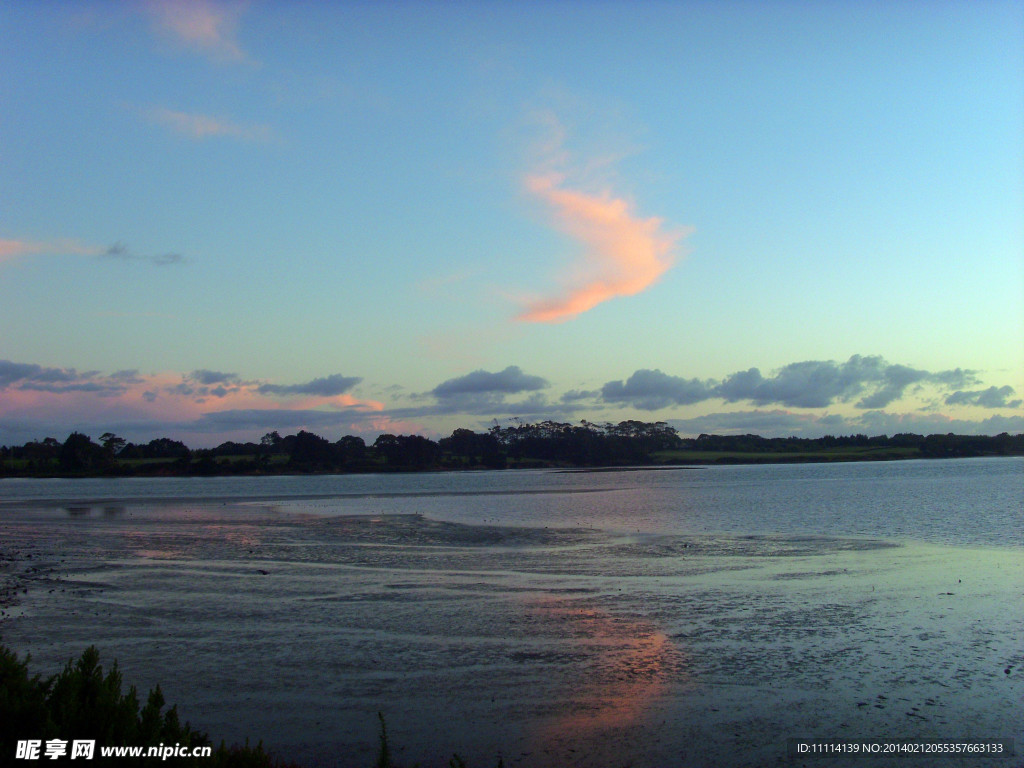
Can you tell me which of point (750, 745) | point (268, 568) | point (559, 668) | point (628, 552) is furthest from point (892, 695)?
point (268, 568)

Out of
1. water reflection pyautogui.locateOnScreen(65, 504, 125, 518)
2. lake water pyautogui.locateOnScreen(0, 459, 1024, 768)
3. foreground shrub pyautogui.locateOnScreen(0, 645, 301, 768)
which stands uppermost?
foreground shrub pyautogui.locateOnScreen(0, 645, 301, 768)

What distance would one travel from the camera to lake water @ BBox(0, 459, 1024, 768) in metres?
10.4

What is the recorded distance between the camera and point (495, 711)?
433 inches

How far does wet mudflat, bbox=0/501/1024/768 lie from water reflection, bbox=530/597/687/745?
53 millimetres

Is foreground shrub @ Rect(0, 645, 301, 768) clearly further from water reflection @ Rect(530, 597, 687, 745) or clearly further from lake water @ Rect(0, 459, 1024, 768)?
water reflection @ Rect(530, 597, 687, 745)

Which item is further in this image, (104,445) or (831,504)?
(104,445)

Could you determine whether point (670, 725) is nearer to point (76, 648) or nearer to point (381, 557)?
point (76, 648)

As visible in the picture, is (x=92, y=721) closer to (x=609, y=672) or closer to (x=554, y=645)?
(x=609, y=672)

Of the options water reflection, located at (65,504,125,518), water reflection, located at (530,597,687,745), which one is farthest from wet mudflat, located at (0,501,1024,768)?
water reflection, located at (65,504,125,518)

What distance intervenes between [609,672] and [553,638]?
2.32 metres

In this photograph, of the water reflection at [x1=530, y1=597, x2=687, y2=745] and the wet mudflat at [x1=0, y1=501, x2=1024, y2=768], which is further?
the water reflection at [x1=530, y1=597, x2=687, y2=745]

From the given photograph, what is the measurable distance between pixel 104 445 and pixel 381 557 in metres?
175

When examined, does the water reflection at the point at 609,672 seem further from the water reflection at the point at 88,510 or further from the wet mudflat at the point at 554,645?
the water reflection at the point at 88,510

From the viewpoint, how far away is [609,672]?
12.9 meters
